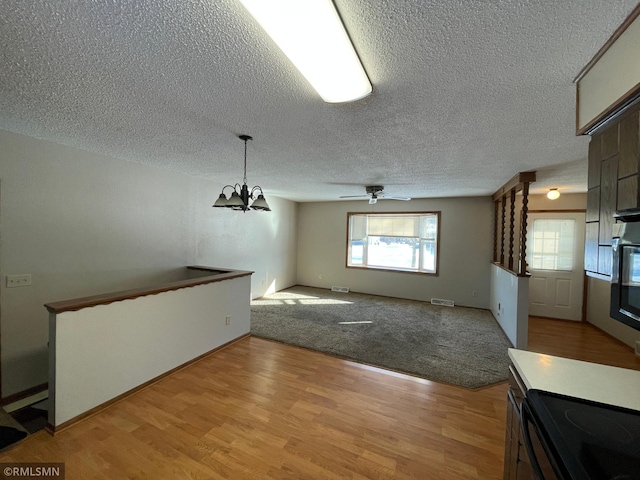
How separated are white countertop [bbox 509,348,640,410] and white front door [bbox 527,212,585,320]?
15.1 ft

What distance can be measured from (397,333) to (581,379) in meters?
2.75

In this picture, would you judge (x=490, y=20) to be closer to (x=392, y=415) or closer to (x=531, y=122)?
(x=531, y=122)

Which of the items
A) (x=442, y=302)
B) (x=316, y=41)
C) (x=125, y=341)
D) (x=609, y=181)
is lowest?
(x=442, y=302)

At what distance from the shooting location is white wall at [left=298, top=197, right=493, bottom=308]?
520 cm

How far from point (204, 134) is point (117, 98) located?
0.65 m

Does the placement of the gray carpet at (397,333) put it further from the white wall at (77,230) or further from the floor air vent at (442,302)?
the white wall at (77,230)

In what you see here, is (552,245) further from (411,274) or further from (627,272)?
(627,272)

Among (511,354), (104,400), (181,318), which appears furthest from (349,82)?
(104,400)

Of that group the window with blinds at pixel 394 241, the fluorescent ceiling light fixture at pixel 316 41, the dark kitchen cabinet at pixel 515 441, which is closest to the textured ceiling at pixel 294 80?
the fluorescent ceiling light fixture at pixel 316 41

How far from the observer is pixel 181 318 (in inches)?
105

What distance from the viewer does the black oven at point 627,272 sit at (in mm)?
971

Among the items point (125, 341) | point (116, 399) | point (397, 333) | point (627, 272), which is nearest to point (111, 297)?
point (125, 341)

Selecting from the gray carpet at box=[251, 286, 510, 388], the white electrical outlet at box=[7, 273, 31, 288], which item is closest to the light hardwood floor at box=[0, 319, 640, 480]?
the gray carpet at box=[251, 286, 510, 388]

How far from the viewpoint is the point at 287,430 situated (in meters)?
1.85
